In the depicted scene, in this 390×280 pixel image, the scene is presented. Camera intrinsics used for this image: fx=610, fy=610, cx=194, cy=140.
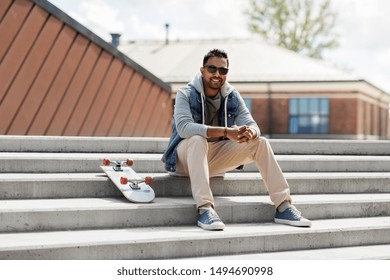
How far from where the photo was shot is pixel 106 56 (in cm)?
758

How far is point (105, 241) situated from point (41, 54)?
3.66 metres

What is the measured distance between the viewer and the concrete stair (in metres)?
3.88

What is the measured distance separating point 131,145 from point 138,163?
66 centimetres

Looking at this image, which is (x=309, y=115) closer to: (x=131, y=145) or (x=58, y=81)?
(x=58, y=81)

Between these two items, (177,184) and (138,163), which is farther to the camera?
(138,163)

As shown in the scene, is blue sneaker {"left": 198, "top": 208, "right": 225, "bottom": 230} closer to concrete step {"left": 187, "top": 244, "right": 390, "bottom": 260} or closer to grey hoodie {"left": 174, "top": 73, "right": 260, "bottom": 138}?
concrete step {"left": 187, "top": 244, "right": 390, "bottom": 260}

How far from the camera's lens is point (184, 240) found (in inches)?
155

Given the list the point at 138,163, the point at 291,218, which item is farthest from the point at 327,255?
the point at 138,163

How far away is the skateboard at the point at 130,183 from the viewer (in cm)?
447

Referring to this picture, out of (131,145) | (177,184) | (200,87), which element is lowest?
(177,184)

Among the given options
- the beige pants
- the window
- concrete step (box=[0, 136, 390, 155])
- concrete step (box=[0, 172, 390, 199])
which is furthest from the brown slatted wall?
the window

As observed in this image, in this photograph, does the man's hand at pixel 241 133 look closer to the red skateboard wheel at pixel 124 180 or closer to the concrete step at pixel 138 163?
the red skateboard wheel at pixel 124 180

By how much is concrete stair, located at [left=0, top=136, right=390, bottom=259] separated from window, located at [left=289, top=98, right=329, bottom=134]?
1783 cm
